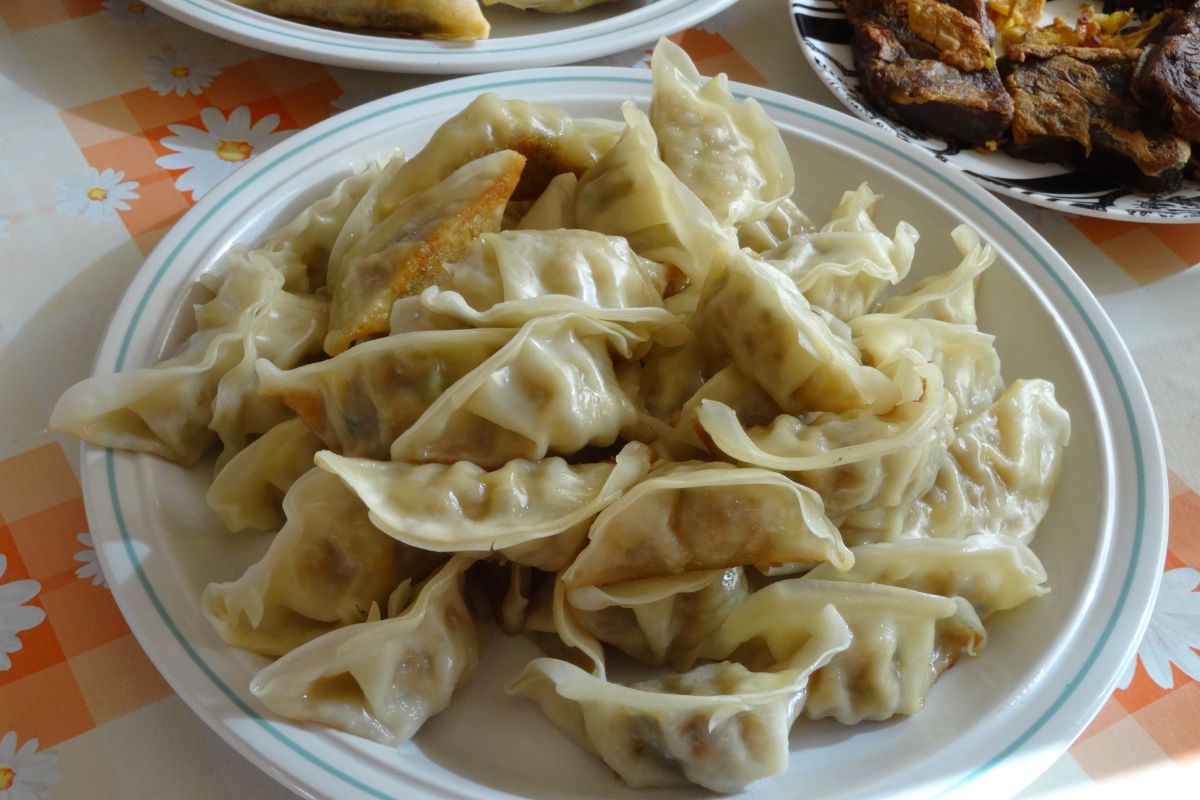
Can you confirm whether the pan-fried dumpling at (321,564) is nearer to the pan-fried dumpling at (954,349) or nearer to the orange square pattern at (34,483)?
the orange square pattern at (34,483)

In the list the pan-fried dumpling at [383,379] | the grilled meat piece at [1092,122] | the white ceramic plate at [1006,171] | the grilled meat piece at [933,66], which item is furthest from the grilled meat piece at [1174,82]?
the pan-fried dumpling at [383,379]

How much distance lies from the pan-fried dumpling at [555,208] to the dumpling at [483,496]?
0.49m

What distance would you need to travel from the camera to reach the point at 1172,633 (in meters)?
1.64

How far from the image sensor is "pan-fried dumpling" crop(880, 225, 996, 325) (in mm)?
1736

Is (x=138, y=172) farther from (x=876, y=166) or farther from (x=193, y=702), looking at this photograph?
(x=876, y=166)

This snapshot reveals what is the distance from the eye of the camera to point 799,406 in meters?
1.43

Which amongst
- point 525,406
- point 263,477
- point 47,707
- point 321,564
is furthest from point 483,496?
point 47,707

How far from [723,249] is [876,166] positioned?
64 centimetres

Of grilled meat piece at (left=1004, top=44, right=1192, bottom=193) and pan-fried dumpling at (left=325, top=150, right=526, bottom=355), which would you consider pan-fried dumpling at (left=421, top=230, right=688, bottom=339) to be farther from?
grilled meat piece at (left=1004, top=44, right=1192, bottom=193)

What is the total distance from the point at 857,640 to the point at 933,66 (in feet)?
5.27

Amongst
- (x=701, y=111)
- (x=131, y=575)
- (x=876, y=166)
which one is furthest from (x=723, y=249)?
(x=131, y=575)

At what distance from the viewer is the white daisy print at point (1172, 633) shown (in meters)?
1.59

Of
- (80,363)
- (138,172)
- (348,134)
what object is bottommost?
(80,363)

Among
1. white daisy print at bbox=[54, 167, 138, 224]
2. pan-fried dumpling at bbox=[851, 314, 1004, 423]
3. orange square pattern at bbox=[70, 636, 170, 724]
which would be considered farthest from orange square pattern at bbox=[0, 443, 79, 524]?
pan-fried dumpling at bbox=[851, 314, 1004, 423]
